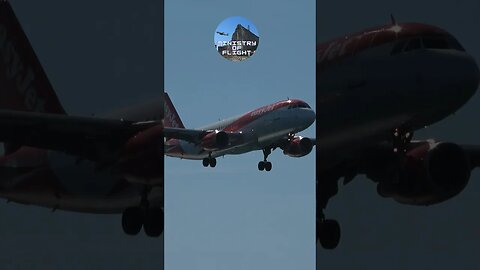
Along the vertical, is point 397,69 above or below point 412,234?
above

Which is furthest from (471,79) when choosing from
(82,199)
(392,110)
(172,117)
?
(172,117)

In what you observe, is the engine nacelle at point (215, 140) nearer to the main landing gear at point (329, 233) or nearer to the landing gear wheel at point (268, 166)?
the landing gear wheel at point (268, 166)

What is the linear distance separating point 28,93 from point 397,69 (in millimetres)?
18626

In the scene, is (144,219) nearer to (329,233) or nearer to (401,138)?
(329,233)

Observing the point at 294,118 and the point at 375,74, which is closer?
the point at 375,74

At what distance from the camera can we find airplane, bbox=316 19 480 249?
4866 centimetres

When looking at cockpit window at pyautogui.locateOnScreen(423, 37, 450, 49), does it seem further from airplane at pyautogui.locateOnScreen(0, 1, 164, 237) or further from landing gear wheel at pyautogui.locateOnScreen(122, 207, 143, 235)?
landing gear wheel at pyautogui.locateOnScreen(122, 207, 143, 235)

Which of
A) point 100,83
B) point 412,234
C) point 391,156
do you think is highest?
point 100,83

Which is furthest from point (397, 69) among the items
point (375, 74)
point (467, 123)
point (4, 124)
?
point (4, 124)

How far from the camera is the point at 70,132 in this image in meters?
52.4

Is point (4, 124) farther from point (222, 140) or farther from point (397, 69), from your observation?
point (222, 140)

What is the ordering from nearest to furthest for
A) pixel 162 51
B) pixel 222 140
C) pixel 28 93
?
pixel 162 51, pixel 28 93, pixel 222 140

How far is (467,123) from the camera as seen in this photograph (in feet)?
160

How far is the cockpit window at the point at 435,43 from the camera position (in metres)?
50.2
